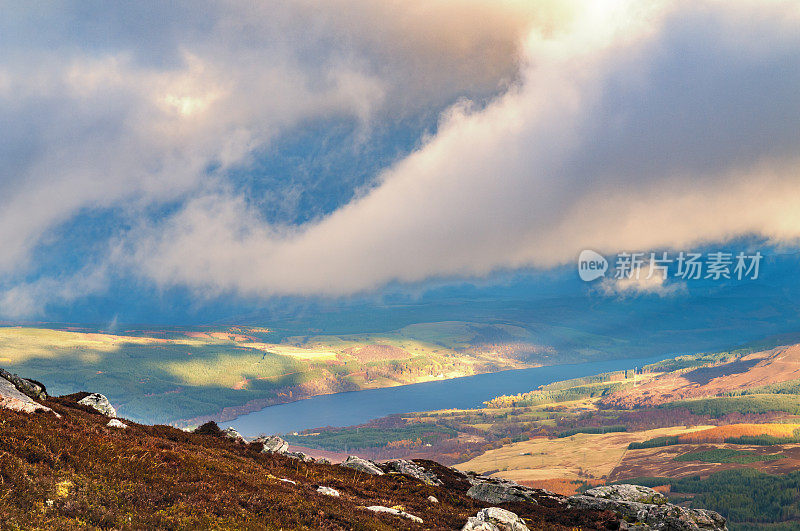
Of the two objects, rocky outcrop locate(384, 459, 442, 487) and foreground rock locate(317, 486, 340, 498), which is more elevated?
foreground rock locate(317, 486, 340, 498)

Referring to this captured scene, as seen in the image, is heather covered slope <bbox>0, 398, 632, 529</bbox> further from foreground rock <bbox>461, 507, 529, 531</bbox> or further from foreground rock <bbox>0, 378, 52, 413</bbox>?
foreground rock <bbox>461, 507, 529, 531</bbox>

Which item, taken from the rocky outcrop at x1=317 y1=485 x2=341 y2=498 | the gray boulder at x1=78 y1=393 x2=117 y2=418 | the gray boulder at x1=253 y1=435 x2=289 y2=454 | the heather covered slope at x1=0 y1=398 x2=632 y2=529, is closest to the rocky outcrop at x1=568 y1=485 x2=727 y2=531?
the heather covered slope at x1=0 y1=398 x2=632 y2=529

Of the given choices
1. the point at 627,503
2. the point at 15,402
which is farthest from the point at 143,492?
the point at 627,503

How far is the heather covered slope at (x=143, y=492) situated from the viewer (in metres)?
16.2

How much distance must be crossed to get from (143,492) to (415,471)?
35.4 meters

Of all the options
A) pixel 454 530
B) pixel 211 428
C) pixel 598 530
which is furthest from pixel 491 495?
pixel 211 428

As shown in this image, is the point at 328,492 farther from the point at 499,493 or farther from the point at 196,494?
the point at 499,493

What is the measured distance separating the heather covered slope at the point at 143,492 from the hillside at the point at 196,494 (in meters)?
0.05

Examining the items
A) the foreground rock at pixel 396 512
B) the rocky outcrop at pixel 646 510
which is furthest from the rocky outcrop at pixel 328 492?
the rocky outcrop at pixel 646 510

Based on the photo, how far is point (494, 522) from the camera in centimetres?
2569

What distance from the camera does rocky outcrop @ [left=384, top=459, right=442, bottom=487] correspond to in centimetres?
4685

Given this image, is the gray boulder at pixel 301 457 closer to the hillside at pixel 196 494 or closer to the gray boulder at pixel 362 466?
the gray boulder at pixel 362 466

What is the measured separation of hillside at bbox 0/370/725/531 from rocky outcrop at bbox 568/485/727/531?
15cm

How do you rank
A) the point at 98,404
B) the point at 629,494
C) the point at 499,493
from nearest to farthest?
the point at 98,404
the point at 499,493
the point at 629,494
